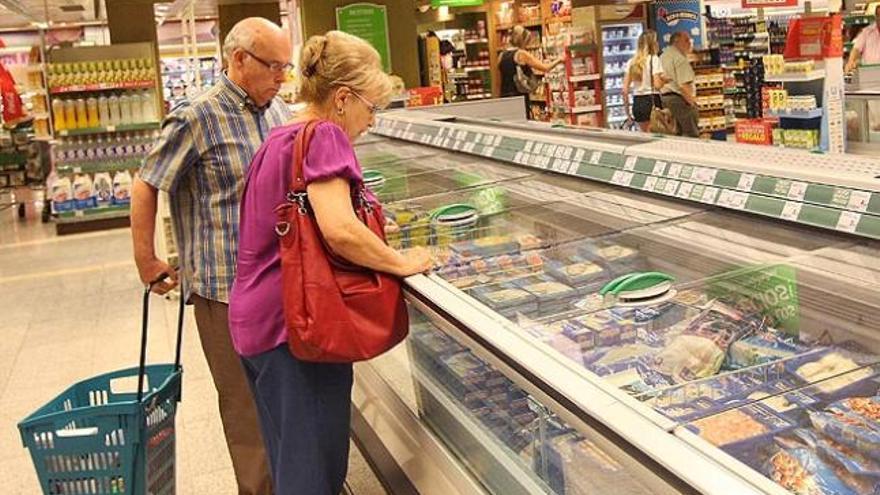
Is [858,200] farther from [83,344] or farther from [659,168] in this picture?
[83,344]

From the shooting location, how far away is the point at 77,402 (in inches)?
119

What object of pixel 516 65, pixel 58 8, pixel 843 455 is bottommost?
pixel 843 455

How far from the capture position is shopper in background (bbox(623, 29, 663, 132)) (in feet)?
35.0

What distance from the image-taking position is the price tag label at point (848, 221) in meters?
2.15

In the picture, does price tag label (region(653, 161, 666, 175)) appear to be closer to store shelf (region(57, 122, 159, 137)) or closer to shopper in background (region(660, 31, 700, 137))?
shopper in background (region(660, 31, 700, 137))

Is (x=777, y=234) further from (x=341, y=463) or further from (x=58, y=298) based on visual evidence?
(x=58, y=298)

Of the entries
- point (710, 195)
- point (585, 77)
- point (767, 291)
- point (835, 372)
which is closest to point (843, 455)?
point (835, 372)

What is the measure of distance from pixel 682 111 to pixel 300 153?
29.2 feet

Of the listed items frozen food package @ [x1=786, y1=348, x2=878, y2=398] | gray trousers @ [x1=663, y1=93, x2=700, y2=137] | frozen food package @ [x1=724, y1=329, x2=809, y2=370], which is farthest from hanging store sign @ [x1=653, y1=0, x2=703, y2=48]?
frozen food package @ [x1=786, y1=348, x2=878, y2=398]

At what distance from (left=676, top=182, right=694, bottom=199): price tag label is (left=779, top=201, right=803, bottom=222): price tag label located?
432mm

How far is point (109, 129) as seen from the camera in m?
11.2

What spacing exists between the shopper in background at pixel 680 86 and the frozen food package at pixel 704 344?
28.6 ft

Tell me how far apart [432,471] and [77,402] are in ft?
3.81

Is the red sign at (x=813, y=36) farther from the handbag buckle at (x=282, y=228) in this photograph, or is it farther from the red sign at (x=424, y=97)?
the handbag buckle at (x=282, y=228)
